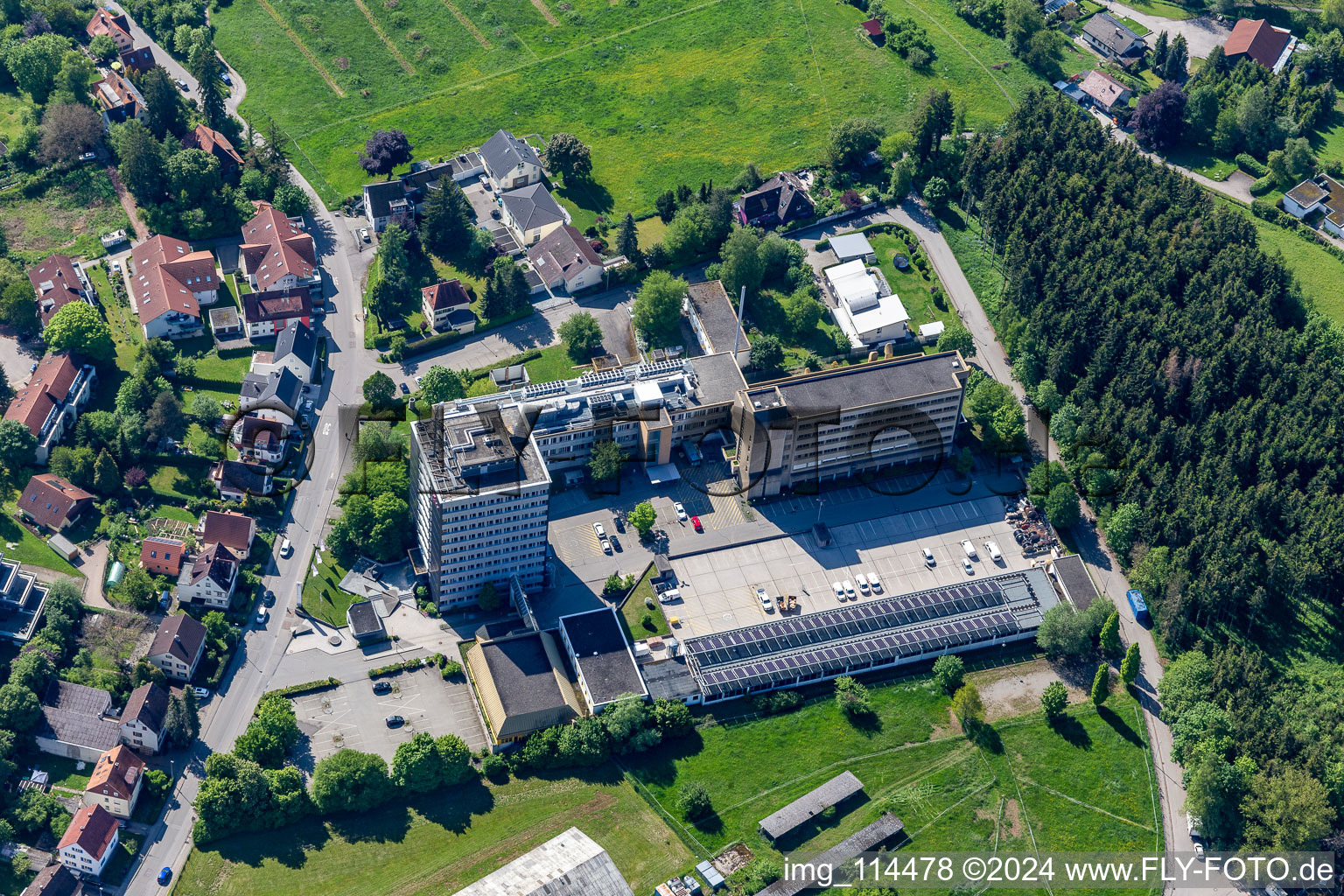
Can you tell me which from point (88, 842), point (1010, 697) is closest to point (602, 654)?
point (1010, 697)

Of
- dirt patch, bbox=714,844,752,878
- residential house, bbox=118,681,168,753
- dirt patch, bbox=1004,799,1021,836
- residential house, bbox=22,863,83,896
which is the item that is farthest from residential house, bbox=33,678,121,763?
dirt patch, bbox=1004,799,1021,836

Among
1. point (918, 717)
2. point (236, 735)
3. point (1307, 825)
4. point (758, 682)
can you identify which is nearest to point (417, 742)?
point (236, 735)

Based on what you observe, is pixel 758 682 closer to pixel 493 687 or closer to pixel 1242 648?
pixel 493 687

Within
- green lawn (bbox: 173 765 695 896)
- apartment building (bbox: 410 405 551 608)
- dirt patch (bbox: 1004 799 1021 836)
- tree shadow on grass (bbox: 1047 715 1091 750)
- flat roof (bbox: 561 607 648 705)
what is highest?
apartment building (bbox: 410 405 551 608)

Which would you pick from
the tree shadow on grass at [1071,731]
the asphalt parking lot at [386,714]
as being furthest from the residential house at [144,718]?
the tree shadow on grass at [1071,731]

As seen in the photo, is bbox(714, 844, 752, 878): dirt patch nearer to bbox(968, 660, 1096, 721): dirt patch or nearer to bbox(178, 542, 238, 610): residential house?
bbox(968, 660, 1096, 721): dirt patch

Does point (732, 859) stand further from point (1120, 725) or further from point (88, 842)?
point (88, 842)
